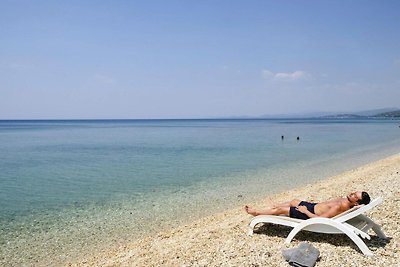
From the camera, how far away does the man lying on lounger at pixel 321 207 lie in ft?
23.0

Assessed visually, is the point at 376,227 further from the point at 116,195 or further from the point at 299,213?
the point at 116,195

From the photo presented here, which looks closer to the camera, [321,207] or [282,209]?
[321,207]

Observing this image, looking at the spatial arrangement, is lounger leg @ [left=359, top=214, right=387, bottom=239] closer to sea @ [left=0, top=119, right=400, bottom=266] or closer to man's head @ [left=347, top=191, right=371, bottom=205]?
man's head @ [left=347, top=191, right=371, bottom=205]

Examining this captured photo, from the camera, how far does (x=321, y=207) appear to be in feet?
24.3

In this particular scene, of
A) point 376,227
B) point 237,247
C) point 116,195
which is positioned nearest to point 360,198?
point 376,227

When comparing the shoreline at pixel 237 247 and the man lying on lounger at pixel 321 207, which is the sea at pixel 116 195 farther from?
the man lying on lounger at pixel 321 207

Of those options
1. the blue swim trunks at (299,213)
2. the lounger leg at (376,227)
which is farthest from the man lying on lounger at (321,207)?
the lounger leg at (376,227)

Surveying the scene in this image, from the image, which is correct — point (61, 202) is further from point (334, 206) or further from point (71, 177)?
point (334, 206)

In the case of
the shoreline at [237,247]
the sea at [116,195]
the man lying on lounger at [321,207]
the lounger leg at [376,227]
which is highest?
the man lying on lounger at [321,207]

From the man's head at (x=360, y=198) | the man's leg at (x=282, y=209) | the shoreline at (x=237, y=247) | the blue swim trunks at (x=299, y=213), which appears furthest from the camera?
the man's leg at (x=282, y=209)

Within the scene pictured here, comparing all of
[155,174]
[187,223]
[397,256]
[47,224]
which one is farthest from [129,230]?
[155,174]

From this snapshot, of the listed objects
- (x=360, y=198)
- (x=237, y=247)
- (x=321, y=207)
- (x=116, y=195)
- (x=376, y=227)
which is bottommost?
(x=116, y=195)

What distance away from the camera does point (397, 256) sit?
6.41 m

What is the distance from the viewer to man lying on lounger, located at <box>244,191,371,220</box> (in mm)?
7016
